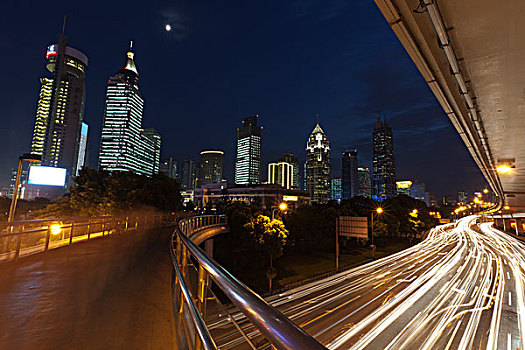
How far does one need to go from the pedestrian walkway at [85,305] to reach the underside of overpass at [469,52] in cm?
577

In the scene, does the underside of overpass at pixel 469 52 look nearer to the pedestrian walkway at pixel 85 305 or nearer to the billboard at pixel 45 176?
the pedestrian walkway at pixel 85 305

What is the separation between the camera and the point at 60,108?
148 m

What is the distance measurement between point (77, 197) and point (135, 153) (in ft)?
514

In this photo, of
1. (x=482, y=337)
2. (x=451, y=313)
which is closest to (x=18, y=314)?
(x=482, y=337)

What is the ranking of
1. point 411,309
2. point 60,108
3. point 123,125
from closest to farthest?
1. point 411,309
2. point 60,108
3. point 123,125

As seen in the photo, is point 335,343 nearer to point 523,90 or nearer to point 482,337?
point 482,337

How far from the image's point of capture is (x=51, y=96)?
5827 inches

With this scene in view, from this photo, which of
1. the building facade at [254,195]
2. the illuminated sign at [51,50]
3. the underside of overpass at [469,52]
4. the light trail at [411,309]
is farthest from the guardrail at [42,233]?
the illuminated sign at [51,50]

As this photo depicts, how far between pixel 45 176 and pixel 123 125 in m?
145

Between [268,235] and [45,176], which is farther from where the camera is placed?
[45,176]

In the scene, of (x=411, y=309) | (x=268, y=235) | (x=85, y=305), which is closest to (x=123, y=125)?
(x=268, y=235)

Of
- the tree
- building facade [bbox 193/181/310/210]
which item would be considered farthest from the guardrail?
building facade [bbox 193/181/310/210]

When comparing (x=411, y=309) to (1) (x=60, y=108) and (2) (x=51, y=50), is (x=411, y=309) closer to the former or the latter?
(1) (x=60, y=108)

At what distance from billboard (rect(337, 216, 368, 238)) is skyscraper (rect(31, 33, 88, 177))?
175 metres
